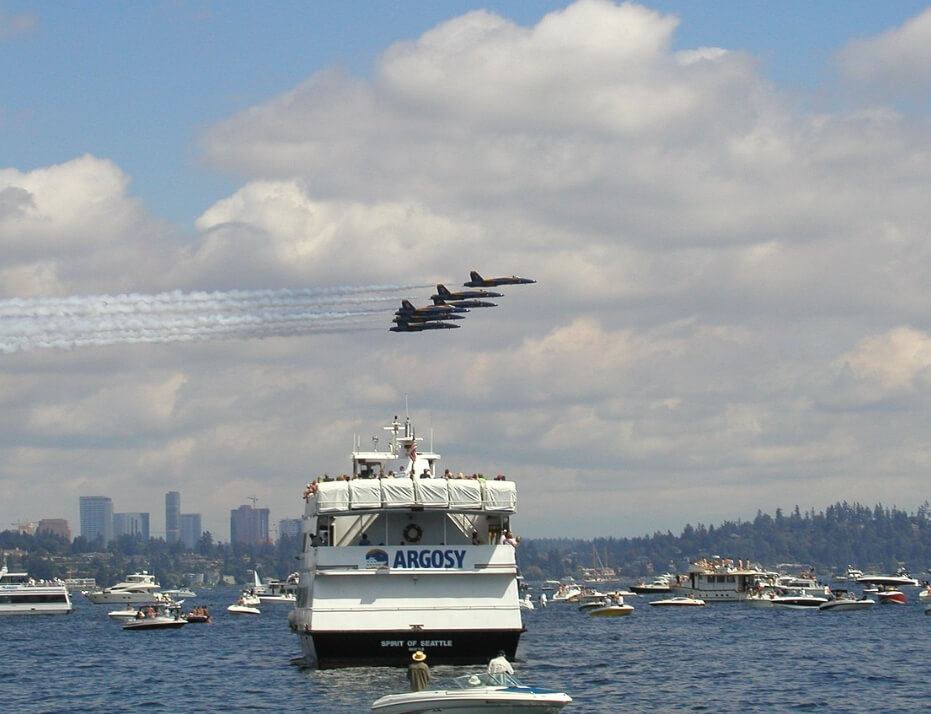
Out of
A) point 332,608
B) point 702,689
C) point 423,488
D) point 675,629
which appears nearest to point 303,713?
point 332,608

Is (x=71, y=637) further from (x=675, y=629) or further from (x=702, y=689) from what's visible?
(x=702, y=689)

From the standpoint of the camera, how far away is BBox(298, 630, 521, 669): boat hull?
58.2m

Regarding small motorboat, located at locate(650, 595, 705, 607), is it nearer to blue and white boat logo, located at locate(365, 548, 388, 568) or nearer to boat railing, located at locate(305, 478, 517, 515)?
boat railing, located at locate(305, 478, 517, 515)

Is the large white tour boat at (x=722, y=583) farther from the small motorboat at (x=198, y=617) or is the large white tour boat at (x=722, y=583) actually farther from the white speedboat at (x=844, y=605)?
A: the small motorboat at (x=198, y=617)

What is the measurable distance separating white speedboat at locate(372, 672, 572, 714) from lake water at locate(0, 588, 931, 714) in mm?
Answer: 8922

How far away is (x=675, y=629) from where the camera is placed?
112 meters

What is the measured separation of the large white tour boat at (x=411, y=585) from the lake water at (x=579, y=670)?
1.14 meters

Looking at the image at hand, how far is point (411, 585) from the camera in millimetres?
59125

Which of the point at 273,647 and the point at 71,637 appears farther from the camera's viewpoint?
the point at 71,637

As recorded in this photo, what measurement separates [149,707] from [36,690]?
1175 centimetres

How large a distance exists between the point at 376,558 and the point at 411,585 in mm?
1816

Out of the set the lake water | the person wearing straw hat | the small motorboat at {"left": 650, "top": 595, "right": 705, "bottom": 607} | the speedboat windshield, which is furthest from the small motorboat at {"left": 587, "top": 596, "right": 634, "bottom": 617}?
the speedboat windshield

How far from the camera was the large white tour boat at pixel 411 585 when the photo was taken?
2299 inches

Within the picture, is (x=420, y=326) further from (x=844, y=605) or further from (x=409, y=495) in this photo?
(x=844, y=605)
